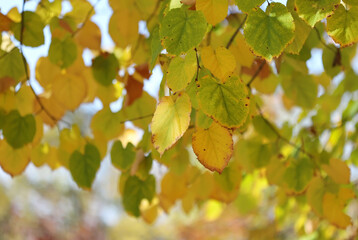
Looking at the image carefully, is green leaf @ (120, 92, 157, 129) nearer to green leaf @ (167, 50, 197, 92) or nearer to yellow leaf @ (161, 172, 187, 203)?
yellow leaf @ (161, 172, 187, 203)

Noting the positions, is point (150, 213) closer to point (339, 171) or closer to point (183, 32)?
point (339, 171)

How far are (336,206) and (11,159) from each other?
2.63 ft

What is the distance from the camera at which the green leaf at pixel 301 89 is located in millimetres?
1243

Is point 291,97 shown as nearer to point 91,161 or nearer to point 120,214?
point 91,161

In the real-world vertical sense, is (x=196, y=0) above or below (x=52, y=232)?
above

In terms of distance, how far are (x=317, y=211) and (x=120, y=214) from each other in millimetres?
12236

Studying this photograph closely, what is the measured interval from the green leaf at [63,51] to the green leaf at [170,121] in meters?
0.48

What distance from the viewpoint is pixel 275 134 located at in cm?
116

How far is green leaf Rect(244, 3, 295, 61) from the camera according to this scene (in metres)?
0.60

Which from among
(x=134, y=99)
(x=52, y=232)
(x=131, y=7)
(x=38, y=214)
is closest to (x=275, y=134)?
(x=134, y=99)

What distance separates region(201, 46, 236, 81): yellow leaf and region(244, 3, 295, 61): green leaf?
0.05 metres

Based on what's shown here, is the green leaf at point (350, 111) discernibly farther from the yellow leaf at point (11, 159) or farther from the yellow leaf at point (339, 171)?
the yellow leaf at point (11, 159)

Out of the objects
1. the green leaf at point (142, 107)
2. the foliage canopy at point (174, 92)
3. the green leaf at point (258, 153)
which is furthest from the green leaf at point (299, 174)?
the green leaf at point (142, 107)

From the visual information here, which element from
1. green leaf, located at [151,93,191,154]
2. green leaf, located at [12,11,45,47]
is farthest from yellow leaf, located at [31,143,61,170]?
green leaf, located at [151,93,191,154]
